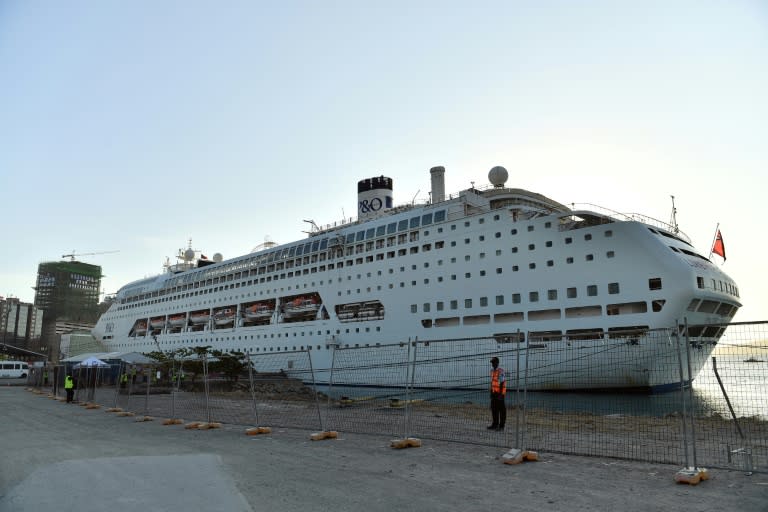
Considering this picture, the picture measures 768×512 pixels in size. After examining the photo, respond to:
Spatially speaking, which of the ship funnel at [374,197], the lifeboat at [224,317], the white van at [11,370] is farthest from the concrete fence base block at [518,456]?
the white van at [11,370]

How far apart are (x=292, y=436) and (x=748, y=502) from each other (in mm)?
7576

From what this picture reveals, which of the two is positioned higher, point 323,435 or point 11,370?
point 323,435

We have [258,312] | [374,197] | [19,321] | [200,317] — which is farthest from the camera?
[19,321]

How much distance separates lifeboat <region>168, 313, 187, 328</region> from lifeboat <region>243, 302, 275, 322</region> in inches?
507

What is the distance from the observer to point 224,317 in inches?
1850

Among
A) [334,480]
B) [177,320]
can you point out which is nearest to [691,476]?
[334,480]

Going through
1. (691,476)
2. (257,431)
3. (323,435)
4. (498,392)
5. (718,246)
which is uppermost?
(718,246)

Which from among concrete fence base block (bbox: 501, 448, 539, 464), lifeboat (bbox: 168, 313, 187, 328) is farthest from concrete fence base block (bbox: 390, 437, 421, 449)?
lifeboat (bbox: 168, 313, 187, 328)

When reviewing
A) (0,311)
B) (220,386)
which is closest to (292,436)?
(220,386)

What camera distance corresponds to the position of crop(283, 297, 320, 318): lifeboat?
37.8 meters

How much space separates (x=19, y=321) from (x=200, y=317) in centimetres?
14971

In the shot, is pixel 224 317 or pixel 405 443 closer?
pixel 405 443

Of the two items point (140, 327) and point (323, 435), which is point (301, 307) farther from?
point (140, 327)

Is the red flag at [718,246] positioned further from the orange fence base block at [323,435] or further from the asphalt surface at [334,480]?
the orange fence base block at [323,435]
